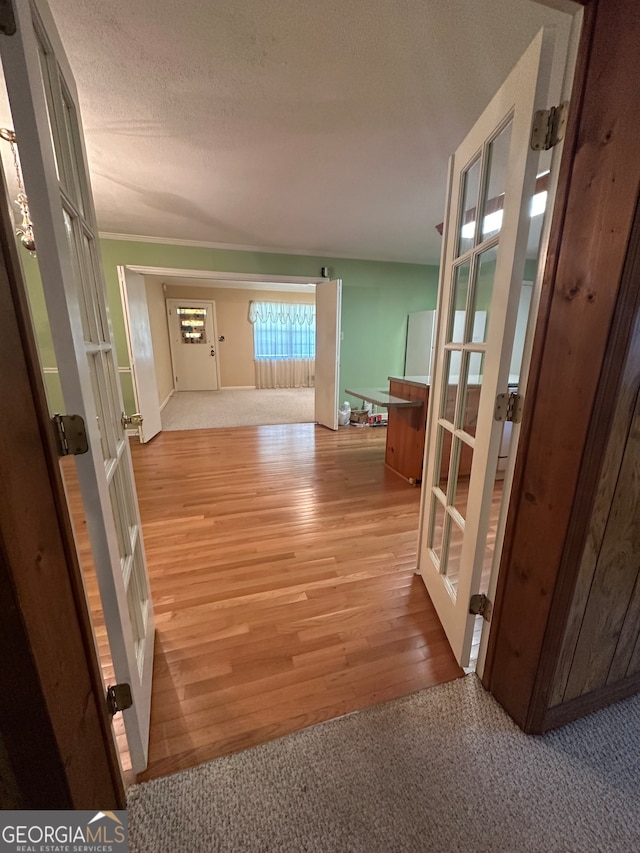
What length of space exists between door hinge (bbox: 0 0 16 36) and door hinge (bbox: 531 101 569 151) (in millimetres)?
1148

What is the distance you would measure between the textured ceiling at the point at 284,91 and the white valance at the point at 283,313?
4.73 meters

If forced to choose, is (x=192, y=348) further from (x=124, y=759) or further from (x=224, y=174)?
(x=124, y=759)

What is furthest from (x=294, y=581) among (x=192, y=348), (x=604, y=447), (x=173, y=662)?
(x=192, y=348)

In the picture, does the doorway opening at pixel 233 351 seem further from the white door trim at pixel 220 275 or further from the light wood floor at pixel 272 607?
the light wood floor at pixel 272 607

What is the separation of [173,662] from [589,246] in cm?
197

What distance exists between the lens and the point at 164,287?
673 cm

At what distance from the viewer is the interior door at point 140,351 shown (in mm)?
3803

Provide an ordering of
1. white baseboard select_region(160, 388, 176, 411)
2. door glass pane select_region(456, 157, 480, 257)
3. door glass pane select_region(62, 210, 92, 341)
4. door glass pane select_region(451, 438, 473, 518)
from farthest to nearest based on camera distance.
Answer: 1. white baseboard select_region(160, 388, 176, 411)
2. door glass pane select_region(451, 438, 473, 518)
3. door glass pane select_region(456, 157, 480, 257)
4. door glass pane select_region(62, 210, 92, 341)

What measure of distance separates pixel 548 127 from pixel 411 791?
6.25ft

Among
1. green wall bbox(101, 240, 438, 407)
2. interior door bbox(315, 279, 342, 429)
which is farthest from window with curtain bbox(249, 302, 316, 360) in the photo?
interior door bbox(315, 279, 342, 429)

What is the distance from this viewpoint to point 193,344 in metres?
7.35

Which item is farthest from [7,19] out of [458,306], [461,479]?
[461,479]

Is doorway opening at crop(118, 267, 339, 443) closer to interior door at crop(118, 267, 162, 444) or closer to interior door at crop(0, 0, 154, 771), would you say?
interior door at crop(118, 267, 162, 444)

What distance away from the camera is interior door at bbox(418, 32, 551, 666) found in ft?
3.07
